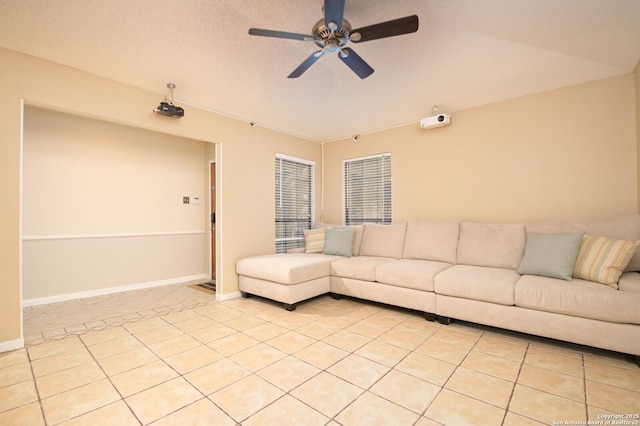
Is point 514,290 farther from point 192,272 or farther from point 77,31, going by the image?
point 192,272

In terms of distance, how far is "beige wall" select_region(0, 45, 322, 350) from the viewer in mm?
2422

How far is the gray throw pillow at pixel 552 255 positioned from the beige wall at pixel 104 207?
16.1 feet

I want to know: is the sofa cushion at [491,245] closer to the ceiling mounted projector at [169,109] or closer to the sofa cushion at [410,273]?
the sofa cushion at [410,273]

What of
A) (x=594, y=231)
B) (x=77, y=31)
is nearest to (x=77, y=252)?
(x=77, y=31)

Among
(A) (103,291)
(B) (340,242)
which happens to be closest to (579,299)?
(B) (340,242)

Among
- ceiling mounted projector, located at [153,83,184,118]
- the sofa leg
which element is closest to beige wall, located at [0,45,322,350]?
ceiling mounted projector, located at [153,83,184,118]

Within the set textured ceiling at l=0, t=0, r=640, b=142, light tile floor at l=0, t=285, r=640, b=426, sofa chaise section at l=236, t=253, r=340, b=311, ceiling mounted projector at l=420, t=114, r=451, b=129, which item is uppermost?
textured ceiling at l=0, t=0, r=640, b=142

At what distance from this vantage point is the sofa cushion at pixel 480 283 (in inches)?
104

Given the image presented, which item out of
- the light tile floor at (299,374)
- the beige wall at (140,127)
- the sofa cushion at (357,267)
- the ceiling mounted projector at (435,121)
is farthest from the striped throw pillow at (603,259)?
the beige wall at (140,127)

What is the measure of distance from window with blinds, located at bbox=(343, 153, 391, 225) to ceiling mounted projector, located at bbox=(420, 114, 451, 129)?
2.64 ft

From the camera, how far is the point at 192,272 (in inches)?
201

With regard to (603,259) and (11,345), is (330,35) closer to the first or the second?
(603,259)

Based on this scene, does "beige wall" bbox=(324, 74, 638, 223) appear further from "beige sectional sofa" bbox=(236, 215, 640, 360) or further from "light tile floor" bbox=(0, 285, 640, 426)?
"light tile floor" bbox=(0, 285, 640, 426)

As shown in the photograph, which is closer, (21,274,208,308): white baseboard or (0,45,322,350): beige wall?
(0,45,322,350): beige wall
